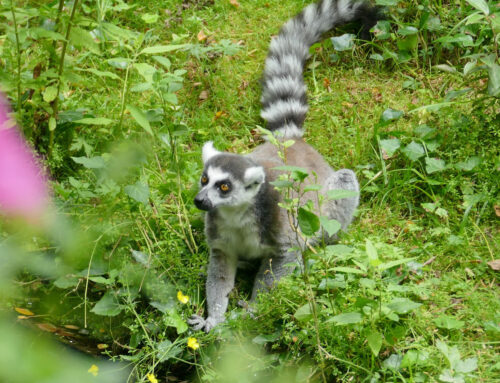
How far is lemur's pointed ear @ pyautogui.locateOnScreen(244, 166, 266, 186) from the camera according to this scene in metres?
3.30

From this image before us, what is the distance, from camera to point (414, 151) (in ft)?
13.2

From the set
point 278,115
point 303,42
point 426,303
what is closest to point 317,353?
point 426,303

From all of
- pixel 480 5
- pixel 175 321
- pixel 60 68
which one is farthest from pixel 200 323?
pixel 480 5

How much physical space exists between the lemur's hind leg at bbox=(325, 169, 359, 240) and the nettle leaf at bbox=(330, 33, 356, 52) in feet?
5.03

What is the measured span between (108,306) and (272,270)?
106 cm

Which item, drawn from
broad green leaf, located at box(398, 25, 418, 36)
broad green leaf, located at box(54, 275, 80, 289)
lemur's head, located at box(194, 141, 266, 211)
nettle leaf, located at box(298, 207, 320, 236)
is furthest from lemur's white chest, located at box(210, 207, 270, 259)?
broad green leaf, located at box(398, 25, 418, 36)

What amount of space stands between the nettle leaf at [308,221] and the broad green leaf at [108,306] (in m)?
1.42

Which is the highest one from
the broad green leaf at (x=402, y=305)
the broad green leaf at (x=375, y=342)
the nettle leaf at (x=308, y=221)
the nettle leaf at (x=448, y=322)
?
the nettle leaf at (x=308, y=221)

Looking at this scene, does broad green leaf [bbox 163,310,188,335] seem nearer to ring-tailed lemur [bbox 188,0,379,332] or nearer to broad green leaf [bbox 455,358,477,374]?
ring-tailed lemur [bbox 188,0,379,332]

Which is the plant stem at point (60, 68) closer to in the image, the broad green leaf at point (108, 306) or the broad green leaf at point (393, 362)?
the broad green leaf at point (108, 306)

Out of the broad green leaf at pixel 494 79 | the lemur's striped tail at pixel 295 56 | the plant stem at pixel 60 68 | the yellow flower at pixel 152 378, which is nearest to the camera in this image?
the yellow flower at pixel 152 378

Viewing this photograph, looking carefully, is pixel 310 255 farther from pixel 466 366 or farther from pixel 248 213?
pixel 466 366

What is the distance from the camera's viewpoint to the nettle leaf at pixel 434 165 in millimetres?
3904

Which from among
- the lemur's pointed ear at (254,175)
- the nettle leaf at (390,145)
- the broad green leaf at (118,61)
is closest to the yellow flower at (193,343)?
the lemur's pointed ear at (254,175)
